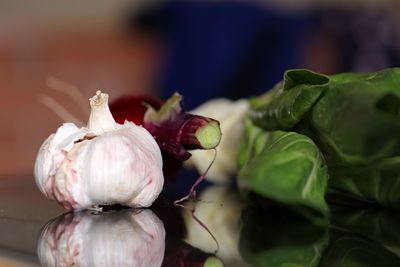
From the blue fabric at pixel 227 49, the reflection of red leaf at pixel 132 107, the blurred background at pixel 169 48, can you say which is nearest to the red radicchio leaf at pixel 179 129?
the reflection of red leaf at pixel 132 107

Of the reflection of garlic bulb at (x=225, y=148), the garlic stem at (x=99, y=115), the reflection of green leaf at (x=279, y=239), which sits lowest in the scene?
the reflection of garlic bulb at (x=225, y=148)

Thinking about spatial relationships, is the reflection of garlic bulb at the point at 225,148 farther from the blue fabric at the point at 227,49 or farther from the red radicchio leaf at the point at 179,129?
the blue fabric at the point at 227,49

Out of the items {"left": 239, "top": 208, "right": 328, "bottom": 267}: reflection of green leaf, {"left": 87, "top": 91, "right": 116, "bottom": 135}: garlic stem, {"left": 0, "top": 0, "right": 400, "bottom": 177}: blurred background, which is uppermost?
{"left": 87, "top": 91, "right": 116, "bottom": 135}: garlic stem

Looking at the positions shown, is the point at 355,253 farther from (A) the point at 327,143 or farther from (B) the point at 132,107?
(B) the point at 132,107

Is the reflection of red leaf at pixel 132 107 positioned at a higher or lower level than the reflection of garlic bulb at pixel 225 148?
higher

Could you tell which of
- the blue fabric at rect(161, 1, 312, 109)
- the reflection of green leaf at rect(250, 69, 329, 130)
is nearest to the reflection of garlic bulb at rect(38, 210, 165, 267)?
the reflection of green leaf at rect(250, 69, 329, 130)

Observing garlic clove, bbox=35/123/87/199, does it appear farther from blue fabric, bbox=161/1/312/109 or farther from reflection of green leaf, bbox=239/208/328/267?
blue fabric, bbox=161/1/312/109

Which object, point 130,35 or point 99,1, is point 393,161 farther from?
point 99,1

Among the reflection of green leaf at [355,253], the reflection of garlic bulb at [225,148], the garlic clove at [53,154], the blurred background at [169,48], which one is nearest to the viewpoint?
the reflection of green leaf at [355,253]

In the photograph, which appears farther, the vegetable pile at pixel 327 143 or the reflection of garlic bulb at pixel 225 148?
the reflection of garlic bulb at pixel 225 148
